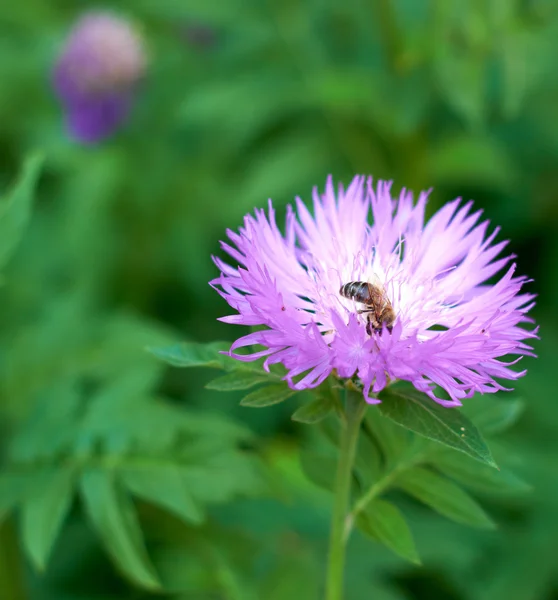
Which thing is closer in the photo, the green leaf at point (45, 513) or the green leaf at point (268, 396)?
the green leaf at point (268, 396)

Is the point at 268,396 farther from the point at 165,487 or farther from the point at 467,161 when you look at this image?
the point at 467,161

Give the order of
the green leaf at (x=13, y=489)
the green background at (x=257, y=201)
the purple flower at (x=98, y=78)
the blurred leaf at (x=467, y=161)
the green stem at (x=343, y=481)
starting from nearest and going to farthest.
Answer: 1. the green stem at (x=343, y=481)
2. the green leaf at (x=13, y=489)
3. the green background at (x=257, y=201)
4. the blurred leaf at (x=467, y=161)
5. the purple flower at (x=98, y=78)

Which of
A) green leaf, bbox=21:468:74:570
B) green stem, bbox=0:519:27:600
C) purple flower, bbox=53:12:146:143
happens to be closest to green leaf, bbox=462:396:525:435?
green leaf, bbox=21:468:74:570

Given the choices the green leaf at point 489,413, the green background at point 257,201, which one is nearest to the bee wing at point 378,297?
the green leaf at point 489,413

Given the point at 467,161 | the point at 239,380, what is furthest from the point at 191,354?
the point at 467,161

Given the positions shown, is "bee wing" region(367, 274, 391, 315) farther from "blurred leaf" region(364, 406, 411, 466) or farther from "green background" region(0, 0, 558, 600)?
"green background" region(0, 0, 558, 600)

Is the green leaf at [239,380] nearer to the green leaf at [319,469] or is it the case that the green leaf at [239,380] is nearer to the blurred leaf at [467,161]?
the green leaf at [319,469]

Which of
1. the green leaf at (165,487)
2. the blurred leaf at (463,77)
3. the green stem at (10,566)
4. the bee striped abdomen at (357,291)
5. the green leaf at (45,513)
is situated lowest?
the green stem at (10,566)
